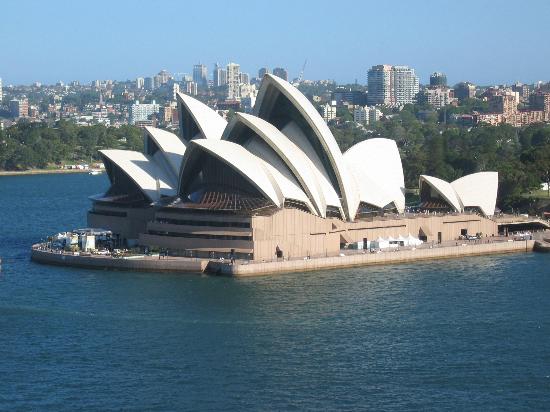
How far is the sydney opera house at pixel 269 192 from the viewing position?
4769cm

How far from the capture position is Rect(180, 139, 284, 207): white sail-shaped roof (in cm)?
4772

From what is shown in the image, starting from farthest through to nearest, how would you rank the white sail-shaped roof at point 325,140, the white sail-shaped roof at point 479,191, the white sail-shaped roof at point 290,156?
the white sail-shaped roof at point 479,191
the white sail-shaped roof at point 325,140
the white sail-shaped roof at point 290,156

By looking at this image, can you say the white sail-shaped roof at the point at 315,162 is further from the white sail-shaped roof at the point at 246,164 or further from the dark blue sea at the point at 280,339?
the dark blue sea at the point at 280,339

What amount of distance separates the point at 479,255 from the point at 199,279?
13218 millimetres

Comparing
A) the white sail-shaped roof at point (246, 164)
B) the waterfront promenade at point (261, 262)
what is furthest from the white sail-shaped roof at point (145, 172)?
the waterfront promenade at point (261, 262)

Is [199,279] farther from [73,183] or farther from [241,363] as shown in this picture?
[73,183]

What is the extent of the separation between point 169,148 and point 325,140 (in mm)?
7871

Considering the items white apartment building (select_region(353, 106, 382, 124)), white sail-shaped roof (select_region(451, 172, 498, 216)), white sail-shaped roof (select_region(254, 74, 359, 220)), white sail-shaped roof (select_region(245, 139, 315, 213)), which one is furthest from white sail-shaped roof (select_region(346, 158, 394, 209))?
white apartment building (select_region(353, 106, 382, 124))

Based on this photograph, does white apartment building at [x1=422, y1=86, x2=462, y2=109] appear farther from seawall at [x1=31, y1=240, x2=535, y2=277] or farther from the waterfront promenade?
seawall at [x1=31, y1=240, x2=535, y2=277]

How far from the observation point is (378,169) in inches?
2189

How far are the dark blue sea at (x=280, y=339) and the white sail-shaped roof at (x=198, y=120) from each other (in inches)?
394

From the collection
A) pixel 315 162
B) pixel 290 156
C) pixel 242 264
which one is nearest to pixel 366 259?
pixel 315 162

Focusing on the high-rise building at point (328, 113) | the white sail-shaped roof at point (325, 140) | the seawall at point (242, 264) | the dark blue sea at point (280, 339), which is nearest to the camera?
the dark blue sea at point (280, 339)

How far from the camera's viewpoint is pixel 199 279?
147ft
